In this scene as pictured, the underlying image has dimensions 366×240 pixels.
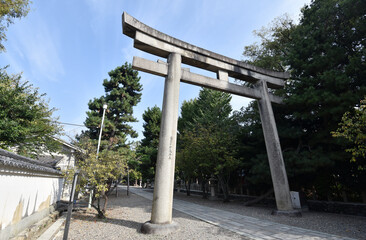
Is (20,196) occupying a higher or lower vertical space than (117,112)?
lower

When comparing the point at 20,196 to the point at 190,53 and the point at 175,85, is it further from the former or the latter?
the point at 190,53

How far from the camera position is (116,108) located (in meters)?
18.4

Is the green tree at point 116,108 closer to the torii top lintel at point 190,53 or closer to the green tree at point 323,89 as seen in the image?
the torii top lintel at point 190,53

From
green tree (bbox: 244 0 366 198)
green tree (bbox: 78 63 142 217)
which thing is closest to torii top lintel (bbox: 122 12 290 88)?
green tree (bbox: 244 0 366 198)

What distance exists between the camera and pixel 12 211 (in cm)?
422

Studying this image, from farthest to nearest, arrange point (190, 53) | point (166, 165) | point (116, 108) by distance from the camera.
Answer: point (116, 108) < point (190, 53) < point (166, 165)

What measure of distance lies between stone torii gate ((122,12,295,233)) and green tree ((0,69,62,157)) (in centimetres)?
629

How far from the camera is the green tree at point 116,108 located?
57.2 ft

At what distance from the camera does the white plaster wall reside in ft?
12.5

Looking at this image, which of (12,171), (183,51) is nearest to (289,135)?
(183,51)

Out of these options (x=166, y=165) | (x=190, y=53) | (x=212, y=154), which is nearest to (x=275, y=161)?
(x=212, y=154)

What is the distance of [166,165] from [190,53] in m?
4.49

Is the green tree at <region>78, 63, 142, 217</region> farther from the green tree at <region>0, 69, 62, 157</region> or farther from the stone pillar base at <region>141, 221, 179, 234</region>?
the stone pillar base at <region>141, 221, 179, 234</region>

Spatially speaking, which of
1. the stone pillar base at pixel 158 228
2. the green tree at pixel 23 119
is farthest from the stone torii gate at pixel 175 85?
the green tree at pixel 23 119
